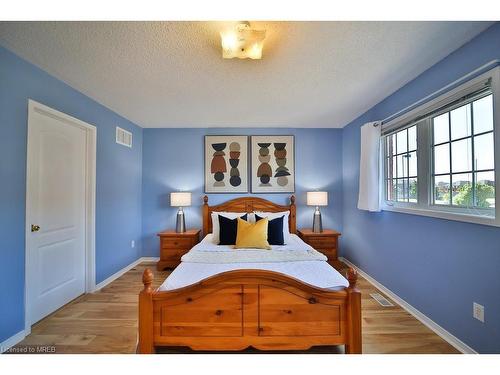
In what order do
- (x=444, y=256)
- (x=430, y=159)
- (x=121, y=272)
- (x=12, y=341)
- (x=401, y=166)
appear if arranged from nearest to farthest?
(x=12, y=341), (x=444, y=256), (x=430, y=159), (x=401, y=166), (x=121, y=272)

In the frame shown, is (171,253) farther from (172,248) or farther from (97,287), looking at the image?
(97,287)

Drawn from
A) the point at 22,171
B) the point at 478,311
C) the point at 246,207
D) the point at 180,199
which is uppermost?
the point at 22,171

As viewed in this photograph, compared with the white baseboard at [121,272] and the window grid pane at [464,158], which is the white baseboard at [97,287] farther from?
the window grid pane at [464,158]

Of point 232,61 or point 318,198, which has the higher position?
point 232,61

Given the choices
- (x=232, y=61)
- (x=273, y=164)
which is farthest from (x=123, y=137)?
(x=273, y=164)

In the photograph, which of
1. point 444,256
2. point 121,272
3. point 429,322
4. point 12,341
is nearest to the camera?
point 12,341

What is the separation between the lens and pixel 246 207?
361 cm

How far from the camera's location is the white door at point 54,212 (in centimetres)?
192

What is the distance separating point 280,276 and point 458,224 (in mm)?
1443

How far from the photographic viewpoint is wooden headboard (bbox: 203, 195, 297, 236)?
3.57m

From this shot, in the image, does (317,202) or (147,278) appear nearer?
(147,278)

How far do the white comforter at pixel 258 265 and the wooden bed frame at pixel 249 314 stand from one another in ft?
0.36

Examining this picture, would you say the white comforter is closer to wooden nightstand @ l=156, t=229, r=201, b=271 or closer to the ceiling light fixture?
wooden nightstand @ l=156, t=229, r=201, b=271

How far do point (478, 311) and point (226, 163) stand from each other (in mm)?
3222
